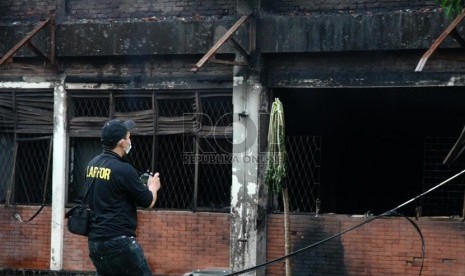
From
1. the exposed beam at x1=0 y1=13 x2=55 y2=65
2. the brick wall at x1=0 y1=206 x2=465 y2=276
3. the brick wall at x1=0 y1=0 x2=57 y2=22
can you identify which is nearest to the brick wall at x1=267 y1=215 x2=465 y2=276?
the brick wall at x1=0 y1=206 x2=465 y2=276

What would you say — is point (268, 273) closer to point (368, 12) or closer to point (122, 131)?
point (368, 12)

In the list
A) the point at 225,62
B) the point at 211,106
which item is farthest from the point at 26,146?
the point at 225,62

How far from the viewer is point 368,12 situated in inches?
407

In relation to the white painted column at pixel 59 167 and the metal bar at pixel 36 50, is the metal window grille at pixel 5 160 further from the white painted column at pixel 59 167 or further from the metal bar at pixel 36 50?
the metal bar at pixel 36 50

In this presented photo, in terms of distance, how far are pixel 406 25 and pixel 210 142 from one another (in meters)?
3.19

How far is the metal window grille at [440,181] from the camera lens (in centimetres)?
1226

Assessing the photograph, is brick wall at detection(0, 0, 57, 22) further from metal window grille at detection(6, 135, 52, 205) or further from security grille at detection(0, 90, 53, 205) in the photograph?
metal window grille at detection(6, 135, 52, 205)

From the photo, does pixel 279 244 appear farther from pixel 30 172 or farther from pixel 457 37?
pixel 30 172

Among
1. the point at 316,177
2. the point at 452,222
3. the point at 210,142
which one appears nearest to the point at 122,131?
the point at 210,142

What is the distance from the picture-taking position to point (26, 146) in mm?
11914

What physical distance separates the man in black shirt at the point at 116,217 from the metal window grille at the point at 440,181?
22.0 ft

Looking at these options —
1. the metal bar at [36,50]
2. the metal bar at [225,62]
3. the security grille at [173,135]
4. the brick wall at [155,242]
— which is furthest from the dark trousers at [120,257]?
the metal bar at [36,50]

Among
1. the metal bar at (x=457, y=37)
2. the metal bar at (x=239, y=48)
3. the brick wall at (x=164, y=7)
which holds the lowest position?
the metal bar at (x=457, y=37)

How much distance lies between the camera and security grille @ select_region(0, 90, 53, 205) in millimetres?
11719
